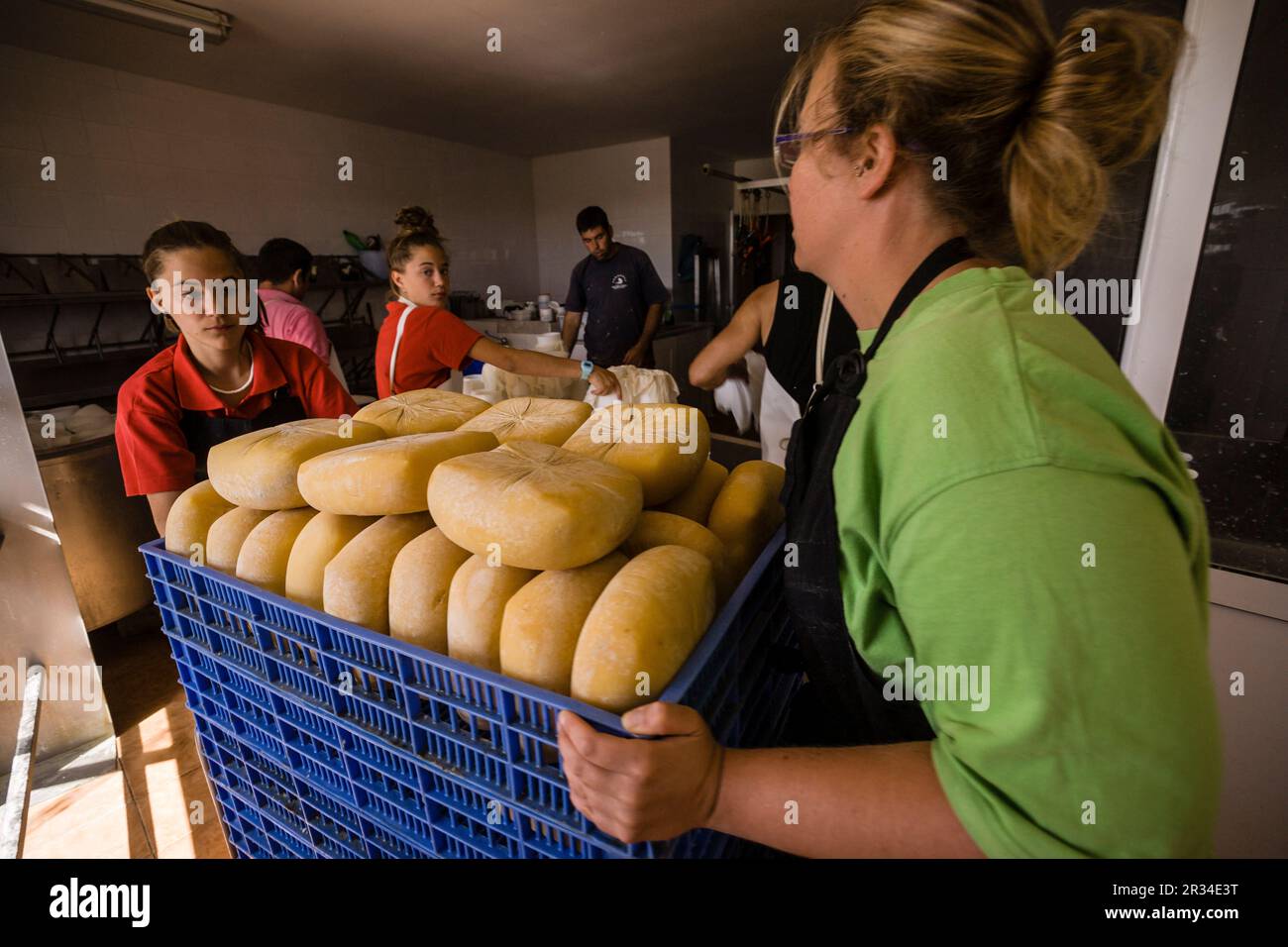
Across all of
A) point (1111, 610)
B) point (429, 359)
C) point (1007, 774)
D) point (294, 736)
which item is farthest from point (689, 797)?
point (429, 359)

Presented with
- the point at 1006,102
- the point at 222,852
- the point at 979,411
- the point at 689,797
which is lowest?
the point at 222,852

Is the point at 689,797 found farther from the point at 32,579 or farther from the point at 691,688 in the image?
the point at 32,579

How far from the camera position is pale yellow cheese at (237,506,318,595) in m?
0.86

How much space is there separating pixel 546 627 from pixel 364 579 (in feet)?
0.91

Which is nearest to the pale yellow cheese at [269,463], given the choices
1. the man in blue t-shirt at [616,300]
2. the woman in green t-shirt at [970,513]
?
the woman in green t-shirt at [970,513]

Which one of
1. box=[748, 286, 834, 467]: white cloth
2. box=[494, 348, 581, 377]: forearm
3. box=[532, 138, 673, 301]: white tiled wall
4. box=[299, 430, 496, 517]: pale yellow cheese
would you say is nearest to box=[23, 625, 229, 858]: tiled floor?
box=[299, 430, 496, 517]: pale yellow cheese

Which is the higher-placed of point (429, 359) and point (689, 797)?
point (429, 359)

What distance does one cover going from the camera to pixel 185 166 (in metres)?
4.51

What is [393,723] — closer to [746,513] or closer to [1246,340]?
[746,513]

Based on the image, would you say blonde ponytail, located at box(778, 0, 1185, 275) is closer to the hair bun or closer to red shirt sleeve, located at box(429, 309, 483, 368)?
red shirt sleeve, located at box(429, 309, 483, 368)

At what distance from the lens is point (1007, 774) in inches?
18.2

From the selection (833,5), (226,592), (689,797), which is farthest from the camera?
(833,5)

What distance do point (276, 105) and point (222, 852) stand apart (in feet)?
18.2

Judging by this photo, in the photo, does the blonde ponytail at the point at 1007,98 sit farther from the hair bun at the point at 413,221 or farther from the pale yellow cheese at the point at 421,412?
the hair bun at the point at 413,221
